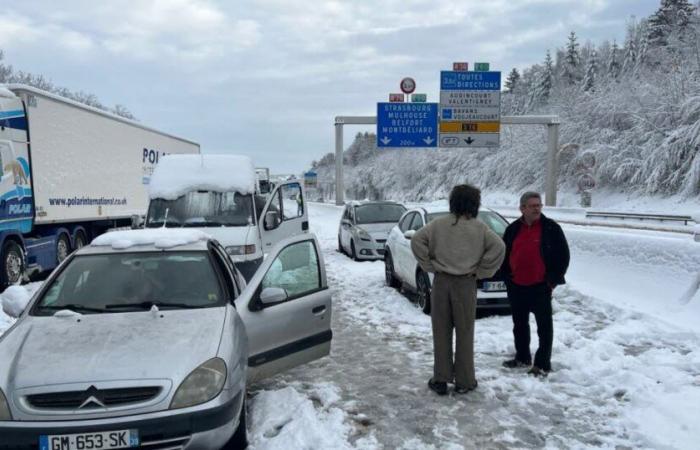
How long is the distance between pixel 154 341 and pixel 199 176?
23.3 feet

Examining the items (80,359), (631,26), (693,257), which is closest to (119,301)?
(80,359)

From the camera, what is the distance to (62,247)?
1347 centimetres

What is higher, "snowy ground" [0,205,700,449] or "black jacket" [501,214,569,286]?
"black jacket" [501,214,569,286]

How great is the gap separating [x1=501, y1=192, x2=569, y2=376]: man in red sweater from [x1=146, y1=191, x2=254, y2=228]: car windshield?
18.8 feet

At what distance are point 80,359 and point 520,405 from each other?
11.7 feet

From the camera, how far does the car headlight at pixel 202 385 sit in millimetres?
3344

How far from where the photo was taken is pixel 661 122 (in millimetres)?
37938

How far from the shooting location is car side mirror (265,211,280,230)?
1053cm

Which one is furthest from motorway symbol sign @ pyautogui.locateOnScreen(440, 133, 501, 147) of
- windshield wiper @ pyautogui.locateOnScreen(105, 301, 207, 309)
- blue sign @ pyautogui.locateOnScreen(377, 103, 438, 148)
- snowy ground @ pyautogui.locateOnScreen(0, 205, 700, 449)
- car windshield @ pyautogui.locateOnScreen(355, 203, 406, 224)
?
windshield wiper @ pyautogui.locateOnScreen(105, 301, 207, 309)

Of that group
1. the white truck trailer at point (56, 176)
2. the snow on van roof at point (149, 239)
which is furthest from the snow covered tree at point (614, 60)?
the snow on van roof at point (149, 239)

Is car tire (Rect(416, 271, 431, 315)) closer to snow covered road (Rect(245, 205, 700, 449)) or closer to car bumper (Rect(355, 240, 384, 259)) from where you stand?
snow covered road (Rect(245, 205, 700, 449))

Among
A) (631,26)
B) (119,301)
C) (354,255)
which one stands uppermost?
(631,26)

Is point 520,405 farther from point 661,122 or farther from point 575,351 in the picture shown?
point 661,122

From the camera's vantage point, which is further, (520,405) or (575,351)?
(575,351)
